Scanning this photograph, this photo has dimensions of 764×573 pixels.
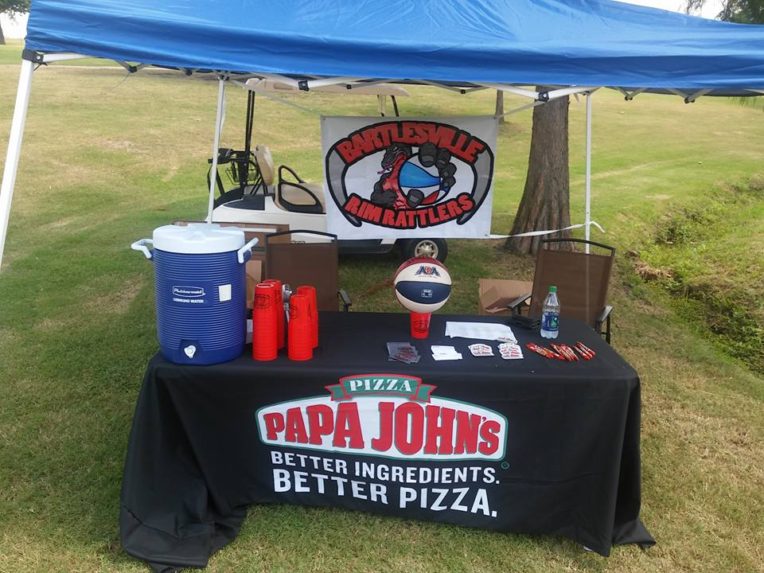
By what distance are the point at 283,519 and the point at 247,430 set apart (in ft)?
1.58

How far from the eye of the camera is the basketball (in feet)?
8.53

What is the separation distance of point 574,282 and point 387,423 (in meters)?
2.06

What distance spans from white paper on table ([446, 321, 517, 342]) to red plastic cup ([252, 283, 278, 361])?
853 millimetres

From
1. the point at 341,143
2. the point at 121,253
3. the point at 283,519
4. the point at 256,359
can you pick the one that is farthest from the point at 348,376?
the point at 121,253

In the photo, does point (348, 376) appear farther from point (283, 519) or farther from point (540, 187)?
point (540, 187)

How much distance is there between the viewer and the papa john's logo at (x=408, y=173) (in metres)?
4.02

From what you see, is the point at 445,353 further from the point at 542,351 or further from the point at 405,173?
the point at 405,173

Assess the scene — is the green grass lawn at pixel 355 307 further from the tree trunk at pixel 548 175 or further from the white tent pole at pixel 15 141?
the white tent pole at pixel 15 141

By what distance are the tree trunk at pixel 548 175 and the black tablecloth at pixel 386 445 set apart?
4188 mm

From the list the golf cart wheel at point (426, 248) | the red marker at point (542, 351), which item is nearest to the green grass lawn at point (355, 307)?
the golf cart wheel at point (426, 248)

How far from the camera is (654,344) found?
16.3 feet

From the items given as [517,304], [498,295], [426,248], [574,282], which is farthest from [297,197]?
[574,282]

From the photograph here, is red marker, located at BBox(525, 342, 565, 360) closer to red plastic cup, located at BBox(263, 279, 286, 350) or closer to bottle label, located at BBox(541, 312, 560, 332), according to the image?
bottle label, located at BBox(541, 312, 560, 332)

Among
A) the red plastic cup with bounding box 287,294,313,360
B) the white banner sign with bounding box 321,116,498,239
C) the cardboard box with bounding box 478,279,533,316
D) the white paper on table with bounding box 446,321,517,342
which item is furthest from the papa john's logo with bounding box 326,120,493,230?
the red plastic cup with bounding box 287,294,313,360
